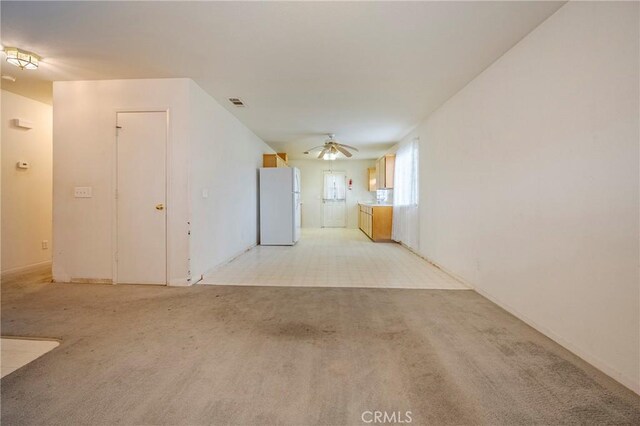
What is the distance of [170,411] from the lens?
1454 millimetres

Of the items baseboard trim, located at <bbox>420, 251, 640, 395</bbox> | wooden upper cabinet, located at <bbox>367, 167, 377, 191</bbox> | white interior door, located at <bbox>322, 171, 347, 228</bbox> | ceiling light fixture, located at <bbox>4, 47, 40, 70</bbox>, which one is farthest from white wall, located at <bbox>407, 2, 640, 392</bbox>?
white interior door, located at <bbox>322, 171, 347, 228</bbox>

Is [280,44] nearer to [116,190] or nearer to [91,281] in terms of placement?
[116,190]

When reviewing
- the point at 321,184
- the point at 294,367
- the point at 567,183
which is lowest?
the point at 294,367

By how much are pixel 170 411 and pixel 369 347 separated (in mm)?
1266

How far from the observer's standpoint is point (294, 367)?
1.84 m

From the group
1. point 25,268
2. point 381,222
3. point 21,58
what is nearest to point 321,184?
point 381,222

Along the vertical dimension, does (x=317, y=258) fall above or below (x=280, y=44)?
below

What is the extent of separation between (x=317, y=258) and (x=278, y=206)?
2025mm

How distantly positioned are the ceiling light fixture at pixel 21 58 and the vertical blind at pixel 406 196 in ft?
17.9

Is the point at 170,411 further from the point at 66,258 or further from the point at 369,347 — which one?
the point at 66,258

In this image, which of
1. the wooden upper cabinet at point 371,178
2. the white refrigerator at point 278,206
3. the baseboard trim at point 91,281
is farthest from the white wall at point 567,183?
the wooden upper cabinet at point 371,178

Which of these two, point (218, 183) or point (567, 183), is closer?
point (567, 183)

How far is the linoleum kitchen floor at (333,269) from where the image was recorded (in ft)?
12.1

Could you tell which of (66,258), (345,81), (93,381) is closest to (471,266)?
(345,81)
